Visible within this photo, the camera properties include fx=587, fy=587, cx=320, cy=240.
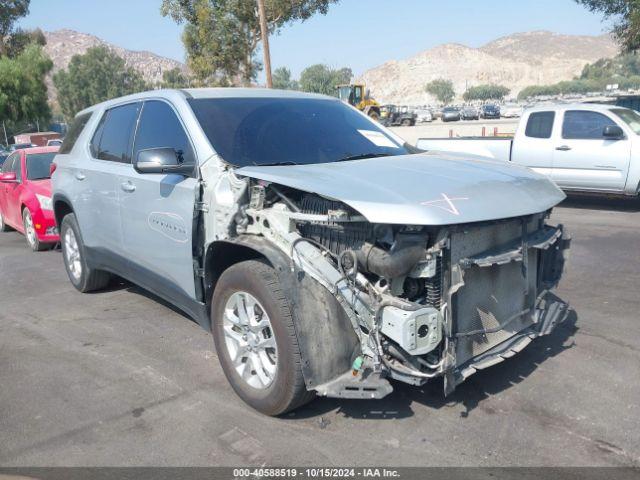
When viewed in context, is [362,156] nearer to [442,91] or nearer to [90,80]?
[90,80]

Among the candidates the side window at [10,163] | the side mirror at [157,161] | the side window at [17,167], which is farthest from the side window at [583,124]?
the side window at [10,163]

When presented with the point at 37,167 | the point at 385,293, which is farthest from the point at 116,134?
the point at 37,167

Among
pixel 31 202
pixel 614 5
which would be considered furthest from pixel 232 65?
pixel 31 202

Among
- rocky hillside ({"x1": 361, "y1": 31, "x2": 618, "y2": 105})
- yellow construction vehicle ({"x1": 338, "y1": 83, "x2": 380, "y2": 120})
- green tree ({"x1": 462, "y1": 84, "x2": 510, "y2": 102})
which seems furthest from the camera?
rocky hillside ({"x1": 361, "y1": 31, "x2": 618, "y2": 105})

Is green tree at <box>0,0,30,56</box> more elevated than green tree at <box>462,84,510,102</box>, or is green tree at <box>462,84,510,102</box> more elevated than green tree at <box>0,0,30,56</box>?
green tree at <box>0,0,30,56</box>

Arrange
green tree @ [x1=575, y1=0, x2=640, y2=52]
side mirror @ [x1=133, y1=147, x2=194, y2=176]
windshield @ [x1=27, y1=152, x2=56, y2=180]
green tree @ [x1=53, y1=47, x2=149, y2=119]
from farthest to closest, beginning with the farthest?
1. green tree @ [x1=53, y1=47, x2=149, y2=119]
2. green tree @ [x1=575, y1=0, x2=640, y2=52]
3. windshield @ [x1=27, y1=152, x2=56, y2=180]
4. side mirror @ [x1=133, y1=147, x2=194, y2=176]

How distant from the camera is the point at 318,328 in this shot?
3152 mm

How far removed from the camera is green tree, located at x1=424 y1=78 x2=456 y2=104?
148 meters

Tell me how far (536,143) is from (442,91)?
144957 mm

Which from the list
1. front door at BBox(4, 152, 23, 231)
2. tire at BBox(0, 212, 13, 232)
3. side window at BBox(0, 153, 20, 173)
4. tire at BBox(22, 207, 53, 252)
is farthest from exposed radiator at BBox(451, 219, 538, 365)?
tire at BBox(0, 212, 13, 232)

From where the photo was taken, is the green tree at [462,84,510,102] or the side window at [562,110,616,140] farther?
the green tree at [462,84,510,102]

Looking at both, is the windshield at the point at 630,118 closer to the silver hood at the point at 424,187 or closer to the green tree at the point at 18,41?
the silver hood at the point at 424,187

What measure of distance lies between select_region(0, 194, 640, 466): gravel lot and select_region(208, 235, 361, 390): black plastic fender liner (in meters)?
0.44

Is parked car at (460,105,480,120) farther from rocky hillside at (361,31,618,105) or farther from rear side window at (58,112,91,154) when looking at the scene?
rocky hillside at (361,31,618,105)
